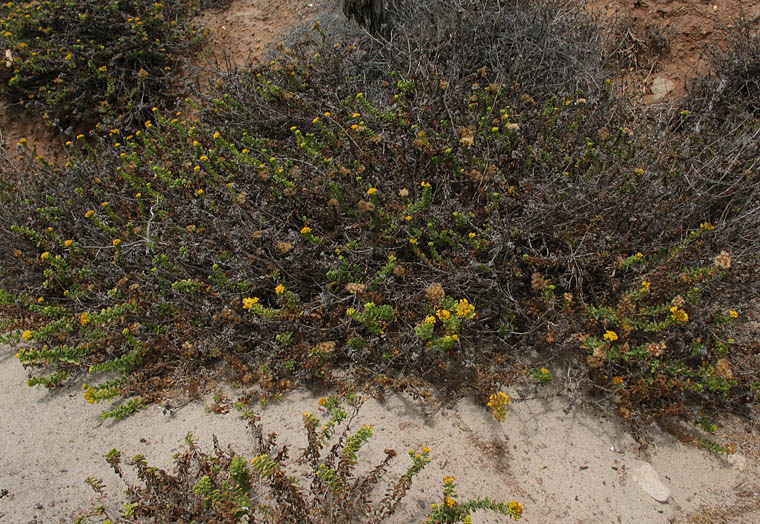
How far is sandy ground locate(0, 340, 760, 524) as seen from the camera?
6.81 feet

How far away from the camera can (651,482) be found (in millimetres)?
2127

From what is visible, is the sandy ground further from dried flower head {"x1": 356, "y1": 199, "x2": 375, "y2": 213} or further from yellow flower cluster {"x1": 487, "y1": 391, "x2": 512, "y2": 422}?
dried flower head {"x1": 356, "y1": 199, "x2": 375, "y2": 213}

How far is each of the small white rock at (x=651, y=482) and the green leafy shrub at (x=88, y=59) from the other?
16.7 feet

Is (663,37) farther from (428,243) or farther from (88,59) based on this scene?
(88,59)

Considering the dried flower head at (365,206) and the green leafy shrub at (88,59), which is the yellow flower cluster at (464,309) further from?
the green leafy shrub at (88,59)

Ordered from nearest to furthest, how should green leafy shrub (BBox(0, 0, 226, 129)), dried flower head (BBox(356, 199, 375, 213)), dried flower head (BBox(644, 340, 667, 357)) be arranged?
dried flower head (BBox(644, 340, 667, 357)) → dried flower head (BBox(356, 199, 375, 213)) → green leafy shrub (BBox(0, 0, 226, 129))

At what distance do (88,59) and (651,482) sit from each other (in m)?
5.98

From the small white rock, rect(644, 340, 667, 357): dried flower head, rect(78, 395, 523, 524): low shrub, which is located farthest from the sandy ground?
rect(644, 340, 667, 357): dried flower head

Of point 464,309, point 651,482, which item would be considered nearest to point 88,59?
point 464,309

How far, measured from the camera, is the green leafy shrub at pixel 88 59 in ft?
16.9

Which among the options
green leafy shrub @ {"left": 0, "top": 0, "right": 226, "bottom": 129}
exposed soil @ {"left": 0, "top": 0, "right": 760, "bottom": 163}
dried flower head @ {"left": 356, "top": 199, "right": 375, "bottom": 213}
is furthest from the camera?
green leafy shrub @ {"left": 0, "top": 0, "right": 226, "bottom": 129}

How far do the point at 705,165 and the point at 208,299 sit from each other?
9.56ft

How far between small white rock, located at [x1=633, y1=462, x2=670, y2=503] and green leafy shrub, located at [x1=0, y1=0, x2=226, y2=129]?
5.10 metres

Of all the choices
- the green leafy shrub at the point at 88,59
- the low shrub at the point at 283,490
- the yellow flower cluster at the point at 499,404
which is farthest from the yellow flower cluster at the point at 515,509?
the green leafy shrub at the point at 88,59
